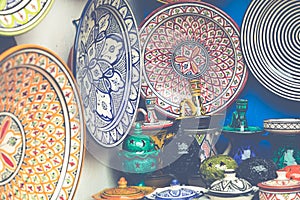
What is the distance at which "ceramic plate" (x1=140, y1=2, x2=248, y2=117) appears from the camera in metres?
2.25

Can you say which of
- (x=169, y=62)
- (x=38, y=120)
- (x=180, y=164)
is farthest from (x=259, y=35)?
(x=38, y=120)

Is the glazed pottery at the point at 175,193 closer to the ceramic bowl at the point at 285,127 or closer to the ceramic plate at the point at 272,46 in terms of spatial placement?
the ceramic bowl at the point at 285,127

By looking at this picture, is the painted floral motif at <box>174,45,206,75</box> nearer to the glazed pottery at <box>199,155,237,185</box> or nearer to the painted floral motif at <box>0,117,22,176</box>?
the glazed pottery at <box>199,155,237,185</box>

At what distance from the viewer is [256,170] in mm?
2027

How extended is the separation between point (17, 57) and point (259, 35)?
109 cm

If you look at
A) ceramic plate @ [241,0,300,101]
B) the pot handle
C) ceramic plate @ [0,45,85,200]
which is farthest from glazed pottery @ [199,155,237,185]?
the pot handle

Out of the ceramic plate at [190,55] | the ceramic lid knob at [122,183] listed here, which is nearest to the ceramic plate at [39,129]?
the ceramic lid knob at [122,183]

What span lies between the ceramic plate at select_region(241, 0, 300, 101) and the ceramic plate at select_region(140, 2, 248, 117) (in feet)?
0.16

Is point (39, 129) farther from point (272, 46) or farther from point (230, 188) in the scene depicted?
point (272, 46)

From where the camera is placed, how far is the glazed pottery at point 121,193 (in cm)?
183

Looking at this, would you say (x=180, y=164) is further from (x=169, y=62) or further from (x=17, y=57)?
(x=17, y=57)

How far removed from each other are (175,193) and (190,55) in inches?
25.0

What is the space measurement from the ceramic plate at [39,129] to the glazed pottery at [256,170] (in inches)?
23.7

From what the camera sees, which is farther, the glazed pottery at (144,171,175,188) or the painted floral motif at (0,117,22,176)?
the glazed pottery at (144,171,175,188)
